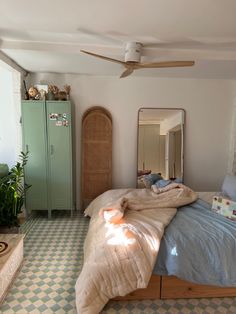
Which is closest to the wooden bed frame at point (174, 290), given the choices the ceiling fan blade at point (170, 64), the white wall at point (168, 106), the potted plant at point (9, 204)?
the potted plant at point (9, 204)

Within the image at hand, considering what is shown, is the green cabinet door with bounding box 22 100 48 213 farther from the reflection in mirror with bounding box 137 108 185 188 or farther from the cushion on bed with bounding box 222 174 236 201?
the cushion on bed with bounding box 222 174 236 201

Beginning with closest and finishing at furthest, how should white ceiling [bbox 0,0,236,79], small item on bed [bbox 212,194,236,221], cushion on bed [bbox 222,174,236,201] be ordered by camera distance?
white ceiling [bbox 0,0,236,79] < small item on bed [bbox 212,194,236,221] < cushion on bed [bbox 222,174,236,201]

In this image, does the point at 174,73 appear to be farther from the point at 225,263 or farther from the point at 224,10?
the point at 225,263

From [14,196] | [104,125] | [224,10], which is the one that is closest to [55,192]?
[14,196]

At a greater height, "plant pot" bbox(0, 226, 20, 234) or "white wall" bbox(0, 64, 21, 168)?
"white wall" bbox(0, 64, 21, 168)

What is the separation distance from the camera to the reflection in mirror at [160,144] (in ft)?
13.9

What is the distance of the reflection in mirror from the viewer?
4.22 metres

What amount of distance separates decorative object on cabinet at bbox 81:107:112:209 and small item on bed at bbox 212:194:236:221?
6.25ft

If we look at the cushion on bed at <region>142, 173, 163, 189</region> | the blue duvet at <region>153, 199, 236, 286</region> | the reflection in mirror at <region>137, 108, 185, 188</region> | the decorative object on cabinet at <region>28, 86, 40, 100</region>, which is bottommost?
the blue duvet at <region>153, 199, 236, 286</region>

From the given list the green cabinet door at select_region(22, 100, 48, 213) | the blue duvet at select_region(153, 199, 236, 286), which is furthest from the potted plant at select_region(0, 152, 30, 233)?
the blue duvet at select_region(153, 199, 236, 286)

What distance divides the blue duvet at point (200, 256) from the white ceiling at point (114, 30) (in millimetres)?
1931

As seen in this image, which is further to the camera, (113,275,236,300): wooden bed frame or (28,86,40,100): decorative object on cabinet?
(28,86,40,100): decorative object on cabinet

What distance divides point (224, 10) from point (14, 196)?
3.05 meters

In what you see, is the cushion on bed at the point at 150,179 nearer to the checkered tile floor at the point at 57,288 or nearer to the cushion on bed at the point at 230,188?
the cushion on bed at the point at 230,188
